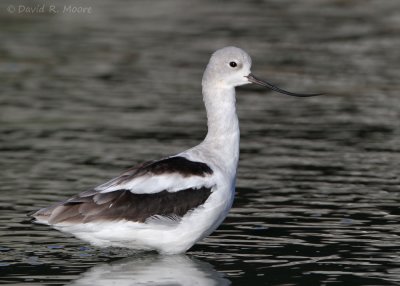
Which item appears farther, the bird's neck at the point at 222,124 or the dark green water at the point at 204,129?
the bird's neck at the point at 222,124

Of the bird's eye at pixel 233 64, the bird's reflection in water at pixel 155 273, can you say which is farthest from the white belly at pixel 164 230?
the bird's eye at pixel 233 64

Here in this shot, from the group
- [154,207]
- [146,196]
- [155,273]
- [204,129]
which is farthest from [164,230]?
[204,129]

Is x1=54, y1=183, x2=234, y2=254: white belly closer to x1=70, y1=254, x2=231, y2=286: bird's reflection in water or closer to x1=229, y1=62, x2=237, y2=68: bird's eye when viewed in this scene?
x1=70, y1=254, x2=231, y2=286: bird's reflection in water

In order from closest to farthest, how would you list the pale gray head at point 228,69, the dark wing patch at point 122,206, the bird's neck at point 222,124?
1. the dark wing patch at point 122,206
2. the bird's neck at point 222,124
3. the pale gray head at point 228,69

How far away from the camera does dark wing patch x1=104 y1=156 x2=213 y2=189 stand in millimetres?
11164

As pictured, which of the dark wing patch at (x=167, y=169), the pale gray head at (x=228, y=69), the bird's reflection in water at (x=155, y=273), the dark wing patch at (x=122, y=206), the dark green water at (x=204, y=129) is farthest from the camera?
the pale gray head at (x=228, y=69)

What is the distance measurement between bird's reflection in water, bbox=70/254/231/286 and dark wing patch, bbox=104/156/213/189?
791mm

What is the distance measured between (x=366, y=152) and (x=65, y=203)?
566 centimetres

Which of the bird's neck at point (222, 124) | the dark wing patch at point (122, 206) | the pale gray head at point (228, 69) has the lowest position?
the dark wing patch at point (122, 206)

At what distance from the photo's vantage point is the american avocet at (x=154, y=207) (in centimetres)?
1091

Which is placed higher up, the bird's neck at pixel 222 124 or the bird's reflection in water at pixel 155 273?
the bird's neck at pixel 222 124

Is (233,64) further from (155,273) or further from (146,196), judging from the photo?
(155,273)

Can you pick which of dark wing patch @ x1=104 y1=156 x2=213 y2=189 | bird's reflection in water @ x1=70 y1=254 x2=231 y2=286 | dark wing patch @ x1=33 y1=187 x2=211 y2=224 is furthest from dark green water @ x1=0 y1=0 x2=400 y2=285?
dark wing patch @ x1=104 y1=156 x2=213 y2=189

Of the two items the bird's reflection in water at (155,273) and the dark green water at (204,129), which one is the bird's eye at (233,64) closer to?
the dark green water at (204,129)
